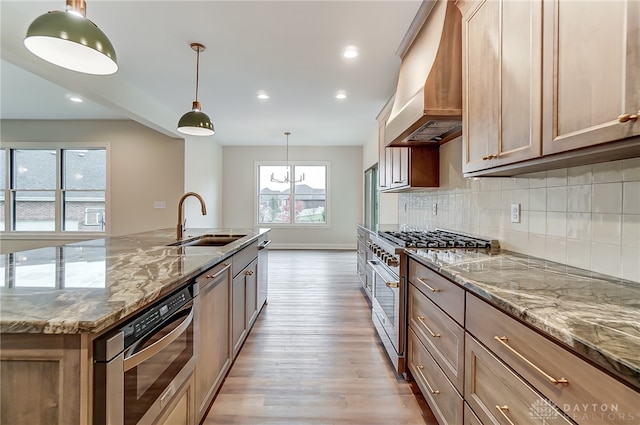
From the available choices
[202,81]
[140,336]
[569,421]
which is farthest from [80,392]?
[202,81]

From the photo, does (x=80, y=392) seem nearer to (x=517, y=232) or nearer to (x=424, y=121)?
(x=424, y=121)

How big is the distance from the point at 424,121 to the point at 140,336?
1951 mm

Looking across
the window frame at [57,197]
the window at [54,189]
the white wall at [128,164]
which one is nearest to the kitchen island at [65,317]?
the white wall at [128,164]

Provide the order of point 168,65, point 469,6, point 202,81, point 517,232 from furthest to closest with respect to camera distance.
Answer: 1. point 202,81
2. point 168,65
3. point 517,232
4. point 469,6

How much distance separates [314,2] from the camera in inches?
89.8

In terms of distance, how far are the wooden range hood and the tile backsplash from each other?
0.61 metres

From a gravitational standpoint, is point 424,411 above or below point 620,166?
below

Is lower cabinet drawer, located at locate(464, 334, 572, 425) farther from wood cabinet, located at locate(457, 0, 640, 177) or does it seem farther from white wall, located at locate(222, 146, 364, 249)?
white wall, located at locate(222, 146, 364, 249)

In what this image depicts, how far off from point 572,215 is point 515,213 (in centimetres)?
44

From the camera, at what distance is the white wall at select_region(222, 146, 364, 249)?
8336mm

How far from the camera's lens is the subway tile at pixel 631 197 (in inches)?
49.4

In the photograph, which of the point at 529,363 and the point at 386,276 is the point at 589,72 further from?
the point at 386,276

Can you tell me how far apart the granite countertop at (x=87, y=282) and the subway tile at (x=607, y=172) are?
191cm

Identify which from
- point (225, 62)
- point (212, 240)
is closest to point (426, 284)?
point (212, 240)
